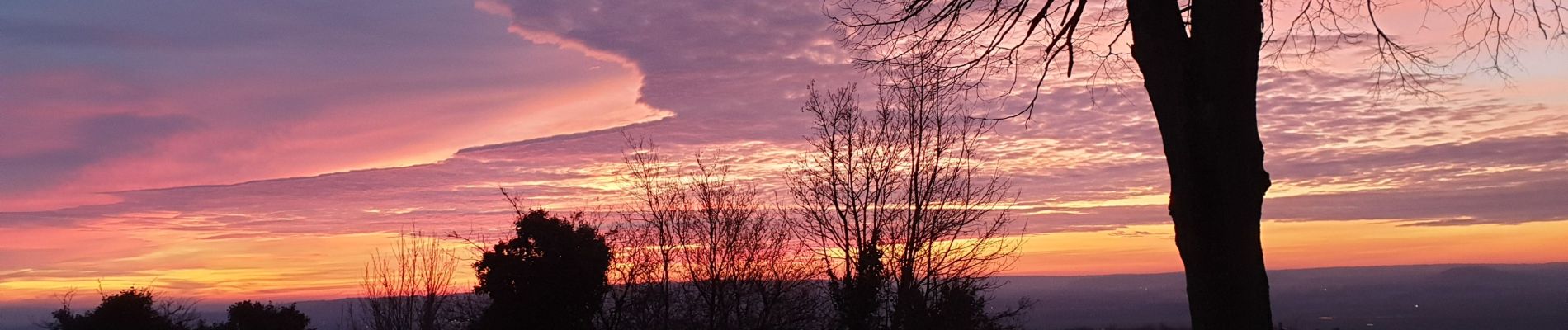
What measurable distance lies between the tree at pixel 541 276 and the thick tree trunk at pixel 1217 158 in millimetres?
14128

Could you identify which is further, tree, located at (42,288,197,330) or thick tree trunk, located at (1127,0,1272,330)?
tree, located at (42,288,197,330)

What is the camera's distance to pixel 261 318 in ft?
76.1

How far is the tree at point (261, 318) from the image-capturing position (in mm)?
22984

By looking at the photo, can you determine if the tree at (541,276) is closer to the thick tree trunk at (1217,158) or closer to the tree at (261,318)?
the tree at (261,318)

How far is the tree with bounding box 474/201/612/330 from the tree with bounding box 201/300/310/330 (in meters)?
7.80

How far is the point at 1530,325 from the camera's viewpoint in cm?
8638

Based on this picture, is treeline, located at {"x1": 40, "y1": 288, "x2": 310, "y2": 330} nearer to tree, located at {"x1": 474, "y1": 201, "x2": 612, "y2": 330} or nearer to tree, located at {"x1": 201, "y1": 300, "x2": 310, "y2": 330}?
tree, located at {"x1": 201, "y1": 300, "x2": 310, "y2": 330}

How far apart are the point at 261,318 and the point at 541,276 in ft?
31.3

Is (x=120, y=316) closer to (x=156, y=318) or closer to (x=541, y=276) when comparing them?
(x=156, y=318)

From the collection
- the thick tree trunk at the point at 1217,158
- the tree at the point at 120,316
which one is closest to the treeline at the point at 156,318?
the tree at the point at 120,316

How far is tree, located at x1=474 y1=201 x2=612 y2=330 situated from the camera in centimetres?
1766

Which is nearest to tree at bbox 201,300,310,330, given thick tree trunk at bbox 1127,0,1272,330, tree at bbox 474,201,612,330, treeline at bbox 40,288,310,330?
treeline at bbox 40,288,310,330

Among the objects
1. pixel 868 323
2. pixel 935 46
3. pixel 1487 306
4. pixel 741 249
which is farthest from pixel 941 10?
pixel 1487 306

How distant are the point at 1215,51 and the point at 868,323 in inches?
620
